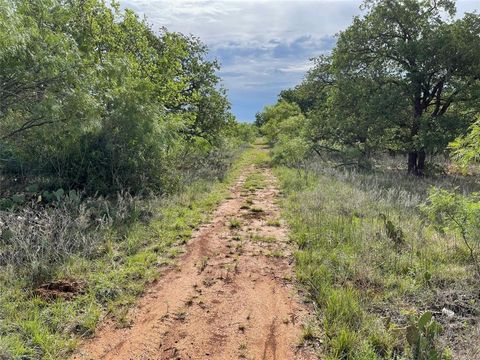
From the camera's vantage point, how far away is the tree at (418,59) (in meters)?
12.7

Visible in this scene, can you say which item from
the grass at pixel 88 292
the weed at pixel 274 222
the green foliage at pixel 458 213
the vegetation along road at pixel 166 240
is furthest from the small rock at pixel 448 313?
the weed at pixel 274 222

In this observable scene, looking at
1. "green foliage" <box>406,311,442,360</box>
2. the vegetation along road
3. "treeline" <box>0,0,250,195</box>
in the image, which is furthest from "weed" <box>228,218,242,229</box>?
"green foliage" <box>406,311,442,360</box>

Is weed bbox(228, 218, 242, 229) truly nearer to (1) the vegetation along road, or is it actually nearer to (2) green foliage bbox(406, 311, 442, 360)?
(1) the vegetation along road

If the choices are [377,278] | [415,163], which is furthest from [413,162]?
[377,278]

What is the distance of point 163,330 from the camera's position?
3.36m

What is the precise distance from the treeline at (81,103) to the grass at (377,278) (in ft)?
13.1

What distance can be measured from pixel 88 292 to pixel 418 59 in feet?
46.6

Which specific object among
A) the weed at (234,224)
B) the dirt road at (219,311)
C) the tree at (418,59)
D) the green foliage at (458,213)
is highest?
the tree at (418,59)

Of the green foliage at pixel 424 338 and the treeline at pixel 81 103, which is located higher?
the treeline at pixel 81 103

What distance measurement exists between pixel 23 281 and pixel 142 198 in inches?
159

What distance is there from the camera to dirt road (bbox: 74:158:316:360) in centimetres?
308

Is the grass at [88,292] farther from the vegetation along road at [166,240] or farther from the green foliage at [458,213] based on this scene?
the green foliage at [458,213]

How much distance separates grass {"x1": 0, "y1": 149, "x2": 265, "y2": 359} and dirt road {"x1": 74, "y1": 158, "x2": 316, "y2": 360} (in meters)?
0.20

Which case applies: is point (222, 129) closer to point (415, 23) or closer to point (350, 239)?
point (415, 23)
